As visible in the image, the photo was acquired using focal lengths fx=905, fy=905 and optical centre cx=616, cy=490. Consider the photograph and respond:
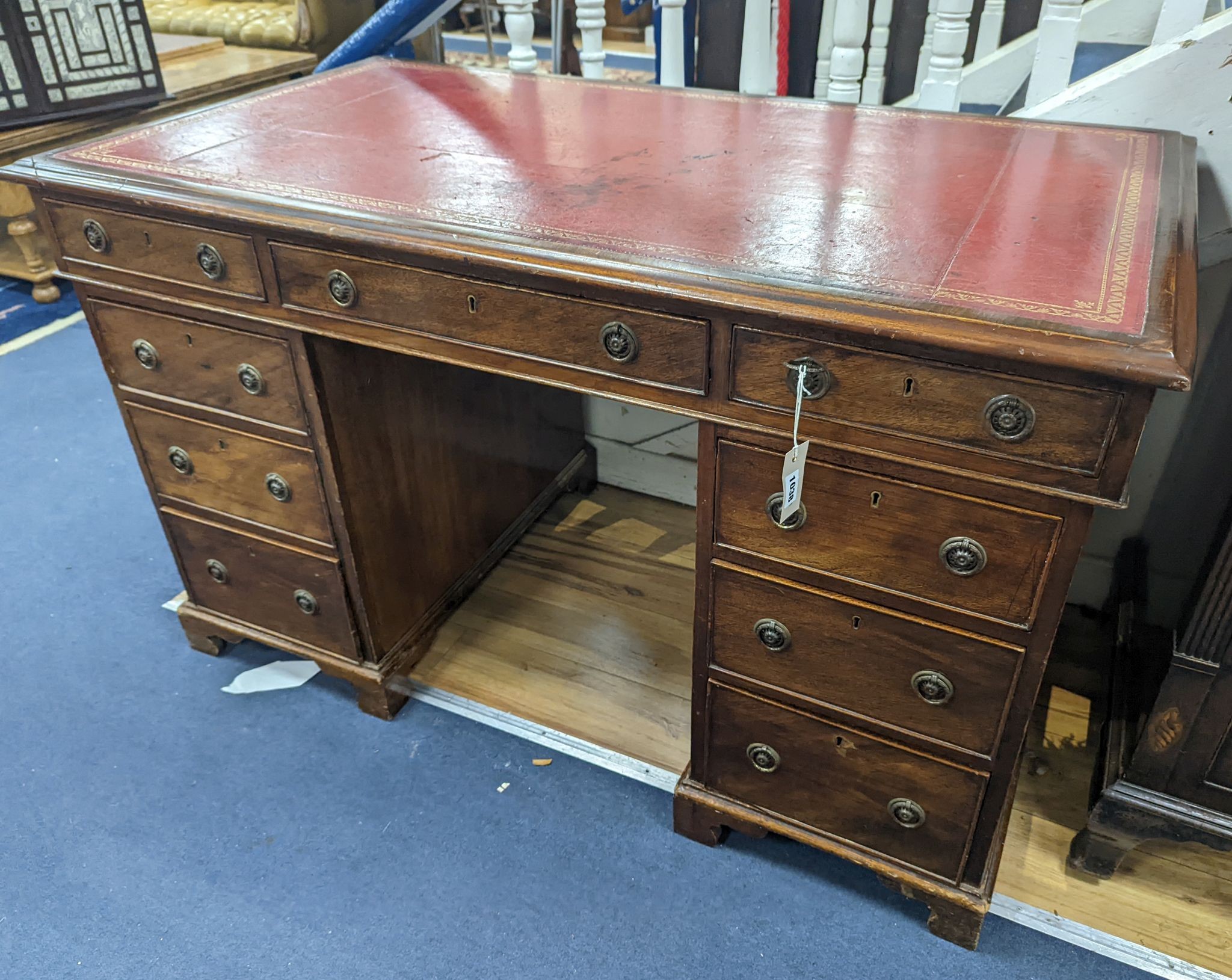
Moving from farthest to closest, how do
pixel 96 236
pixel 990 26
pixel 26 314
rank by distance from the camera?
1. pixel 26 314
2. pixel 990 26
3. pixel 96 236

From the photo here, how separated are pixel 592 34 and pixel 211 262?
3.22ft

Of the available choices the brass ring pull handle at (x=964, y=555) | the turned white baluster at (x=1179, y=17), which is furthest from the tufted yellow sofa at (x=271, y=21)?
the brass ring pull handle at (x=964, y=555)

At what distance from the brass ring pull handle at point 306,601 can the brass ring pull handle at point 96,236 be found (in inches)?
25.2

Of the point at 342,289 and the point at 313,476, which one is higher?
the point at 342,289

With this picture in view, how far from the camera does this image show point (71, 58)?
2.93 m

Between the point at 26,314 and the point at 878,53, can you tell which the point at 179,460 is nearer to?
the point at 878,53

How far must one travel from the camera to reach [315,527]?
154cm

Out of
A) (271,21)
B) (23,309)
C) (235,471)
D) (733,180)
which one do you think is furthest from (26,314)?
(733,180)

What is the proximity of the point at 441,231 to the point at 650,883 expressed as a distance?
1029mm

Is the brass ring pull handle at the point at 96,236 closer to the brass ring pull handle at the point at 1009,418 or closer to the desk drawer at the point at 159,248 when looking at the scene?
the desk drawer at the point at 159,248

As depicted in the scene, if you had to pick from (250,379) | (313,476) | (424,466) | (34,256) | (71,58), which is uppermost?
(71,58)

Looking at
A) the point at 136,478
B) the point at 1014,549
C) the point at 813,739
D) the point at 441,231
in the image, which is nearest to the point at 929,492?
the point at 1014,549

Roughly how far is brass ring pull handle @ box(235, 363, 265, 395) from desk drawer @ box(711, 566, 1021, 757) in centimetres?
76

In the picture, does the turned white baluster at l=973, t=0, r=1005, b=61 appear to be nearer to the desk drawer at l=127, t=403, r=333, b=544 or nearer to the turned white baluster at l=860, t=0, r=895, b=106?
the turned white baluster at l=860, t=0, r=895, b=106
